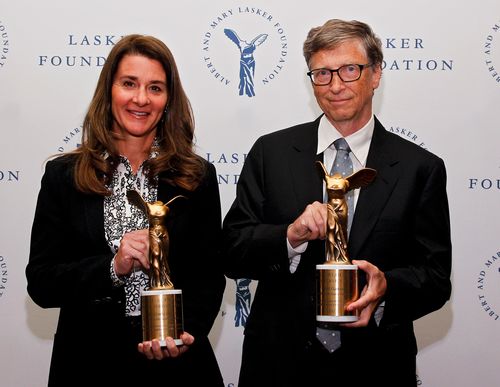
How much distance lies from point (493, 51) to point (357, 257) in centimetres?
135

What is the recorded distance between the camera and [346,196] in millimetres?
2055

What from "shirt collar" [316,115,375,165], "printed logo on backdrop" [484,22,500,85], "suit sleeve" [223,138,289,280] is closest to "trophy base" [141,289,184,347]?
"suit sleeve" [223,138,289,280]

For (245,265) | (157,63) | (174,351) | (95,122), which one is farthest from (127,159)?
(174,351)

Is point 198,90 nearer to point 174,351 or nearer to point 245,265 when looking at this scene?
point 245,265

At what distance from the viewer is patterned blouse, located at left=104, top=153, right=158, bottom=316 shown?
199cm

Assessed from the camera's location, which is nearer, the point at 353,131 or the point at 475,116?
the point at 353,131

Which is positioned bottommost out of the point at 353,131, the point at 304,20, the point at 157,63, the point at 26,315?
the point at 26,315

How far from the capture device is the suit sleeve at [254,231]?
198 cm

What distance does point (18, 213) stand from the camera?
9.98 feet

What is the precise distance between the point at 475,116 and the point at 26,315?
70.0 inches

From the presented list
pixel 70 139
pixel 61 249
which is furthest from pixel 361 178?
pixel 70 139

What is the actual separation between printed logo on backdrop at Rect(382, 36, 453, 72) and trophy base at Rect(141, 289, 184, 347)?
151 centimetres

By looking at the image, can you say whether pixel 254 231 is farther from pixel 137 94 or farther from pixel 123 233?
pixel 137 94

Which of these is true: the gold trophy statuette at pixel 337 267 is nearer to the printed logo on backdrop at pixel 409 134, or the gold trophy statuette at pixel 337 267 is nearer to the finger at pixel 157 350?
the finger at pixel 157 350
